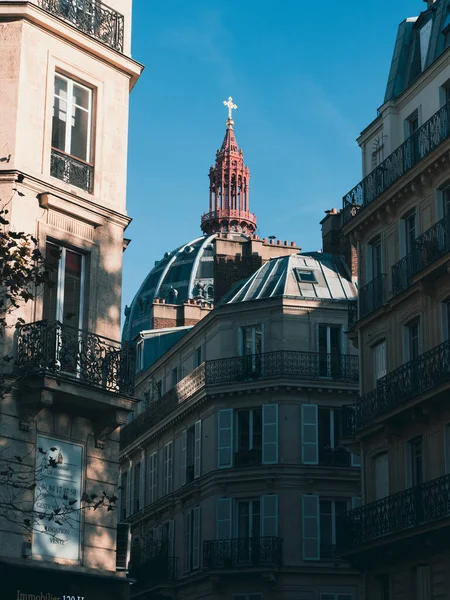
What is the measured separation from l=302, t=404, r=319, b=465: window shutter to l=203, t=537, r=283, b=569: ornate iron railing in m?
2.93

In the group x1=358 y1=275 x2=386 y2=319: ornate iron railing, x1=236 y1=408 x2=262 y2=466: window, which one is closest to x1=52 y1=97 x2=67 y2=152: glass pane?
x1=358 y1=275 x2=386 y2=319: ornate iron railing

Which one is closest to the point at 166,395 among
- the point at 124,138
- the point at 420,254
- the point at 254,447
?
the point at 254,447

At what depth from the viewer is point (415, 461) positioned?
106 feet

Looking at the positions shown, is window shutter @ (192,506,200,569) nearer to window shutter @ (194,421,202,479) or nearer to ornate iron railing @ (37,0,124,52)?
window shutter @ (194,421,202,479)

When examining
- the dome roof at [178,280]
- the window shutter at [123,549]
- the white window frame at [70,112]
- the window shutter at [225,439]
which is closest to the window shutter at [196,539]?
the window shutter at [225,439]

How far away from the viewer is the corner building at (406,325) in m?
30.5

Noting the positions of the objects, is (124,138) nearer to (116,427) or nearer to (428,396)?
(116,427)

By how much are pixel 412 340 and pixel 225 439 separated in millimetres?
13275

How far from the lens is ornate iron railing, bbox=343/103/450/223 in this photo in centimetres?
A: 3186

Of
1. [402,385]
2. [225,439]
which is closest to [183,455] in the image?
[225,439]

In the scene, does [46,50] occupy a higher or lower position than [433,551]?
higher

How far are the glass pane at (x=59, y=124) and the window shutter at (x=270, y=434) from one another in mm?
22016

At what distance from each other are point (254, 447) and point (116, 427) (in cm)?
2195

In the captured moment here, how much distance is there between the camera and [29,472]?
21156 mm
